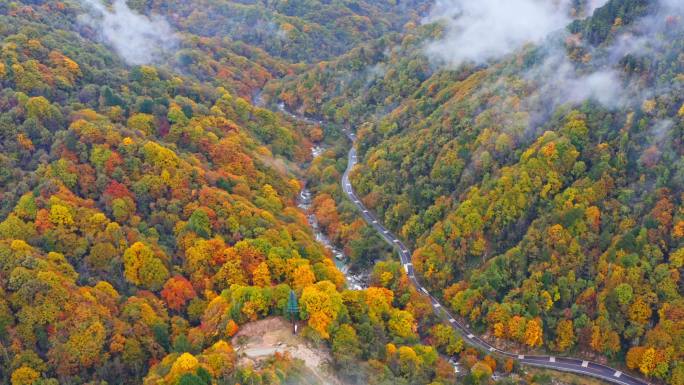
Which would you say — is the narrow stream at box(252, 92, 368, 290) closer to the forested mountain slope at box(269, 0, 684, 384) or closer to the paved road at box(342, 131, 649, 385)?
the paved road at box(342, 131, 649, 385)

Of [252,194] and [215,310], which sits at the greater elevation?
[252,194]

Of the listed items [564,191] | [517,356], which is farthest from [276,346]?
[564,191]

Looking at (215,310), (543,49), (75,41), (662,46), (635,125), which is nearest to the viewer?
(215,310)

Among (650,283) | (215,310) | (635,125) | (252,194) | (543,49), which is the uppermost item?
(543,49)

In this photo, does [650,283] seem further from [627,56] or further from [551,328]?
[627,56]

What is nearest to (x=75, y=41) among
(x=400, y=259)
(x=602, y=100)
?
(x=400, y=259)

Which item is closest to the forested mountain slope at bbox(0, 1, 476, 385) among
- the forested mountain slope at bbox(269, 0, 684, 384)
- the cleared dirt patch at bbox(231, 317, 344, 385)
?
the cleared dirt patch at bbox(231, 317, 344, 385)

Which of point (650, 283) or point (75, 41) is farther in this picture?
point (75, 41)

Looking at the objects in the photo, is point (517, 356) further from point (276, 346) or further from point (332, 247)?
point (332, 247)
